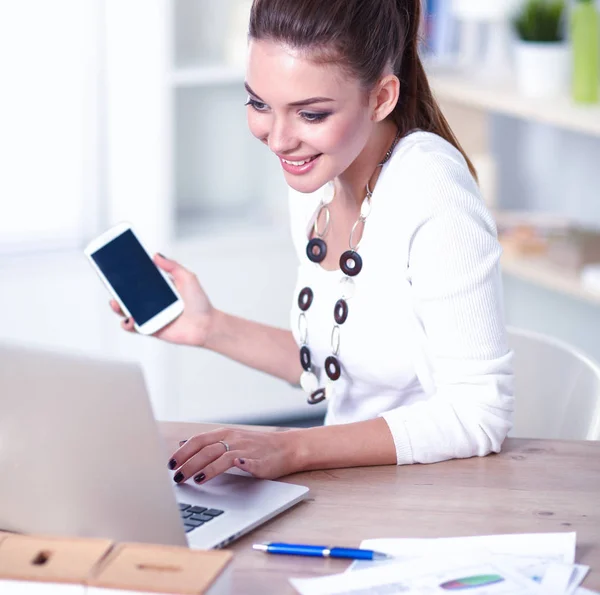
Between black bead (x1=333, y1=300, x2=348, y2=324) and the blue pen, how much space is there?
550 mm

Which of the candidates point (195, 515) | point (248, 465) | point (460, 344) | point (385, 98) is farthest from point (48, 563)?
point (385, 98)

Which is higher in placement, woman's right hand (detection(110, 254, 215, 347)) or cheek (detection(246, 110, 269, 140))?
cheek (detection(246, 110, 269, 140))

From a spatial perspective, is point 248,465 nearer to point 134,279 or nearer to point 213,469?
point 213,469

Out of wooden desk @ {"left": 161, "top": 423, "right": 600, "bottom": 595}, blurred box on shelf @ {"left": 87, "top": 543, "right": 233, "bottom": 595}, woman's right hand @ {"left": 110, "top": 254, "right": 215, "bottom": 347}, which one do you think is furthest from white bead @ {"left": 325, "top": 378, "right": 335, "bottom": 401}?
blurred box on shelf @ {"left": 87, "top": 543, "right": 233, "bottom": 595}

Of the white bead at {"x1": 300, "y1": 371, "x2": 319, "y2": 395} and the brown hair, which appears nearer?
the brown hair

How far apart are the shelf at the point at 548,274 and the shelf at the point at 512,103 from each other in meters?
0.38

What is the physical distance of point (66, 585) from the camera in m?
0.95

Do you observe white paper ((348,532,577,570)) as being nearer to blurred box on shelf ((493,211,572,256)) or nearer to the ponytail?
the ponytail

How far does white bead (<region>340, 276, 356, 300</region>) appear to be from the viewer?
66.7 inches

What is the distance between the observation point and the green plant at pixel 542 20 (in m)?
3.06

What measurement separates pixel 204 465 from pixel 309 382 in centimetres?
47

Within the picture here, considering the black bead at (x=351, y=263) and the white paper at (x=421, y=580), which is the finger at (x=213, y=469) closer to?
the white paper at (x=421, y=580)

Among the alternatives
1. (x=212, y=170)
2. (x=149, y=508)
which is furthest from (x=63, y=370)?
(x=212, y=170)

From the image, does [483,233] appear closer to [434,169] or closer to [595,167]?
[434,169]
